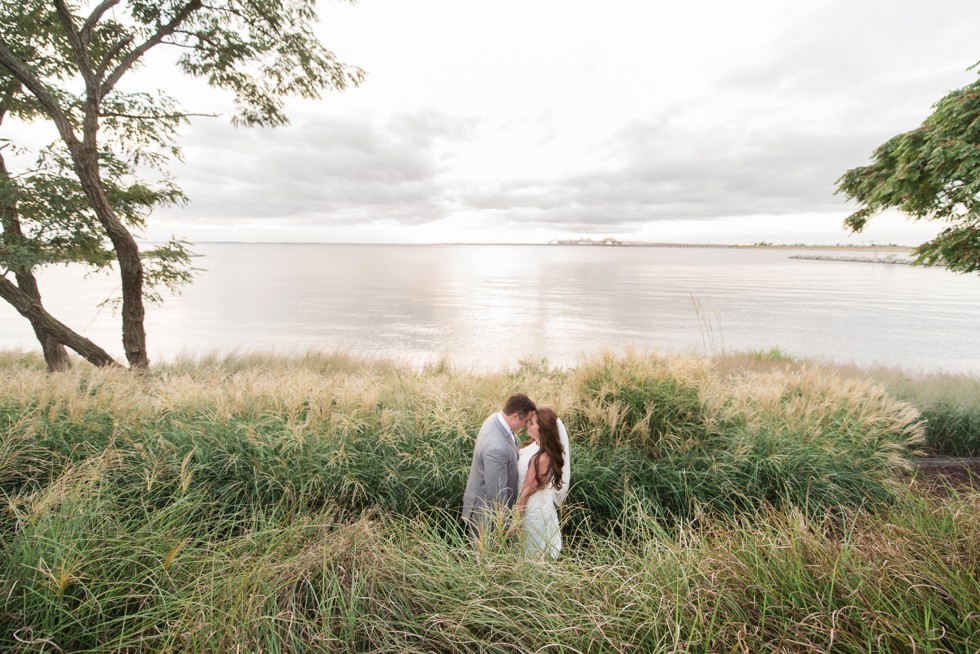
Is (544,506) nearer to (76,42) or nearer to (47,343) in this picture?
(76,42)

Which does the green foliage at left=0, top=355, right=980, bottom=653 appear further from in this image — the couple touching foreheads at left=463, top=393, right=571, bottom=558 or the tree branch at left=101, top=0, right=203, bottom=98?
the tree branch at left=101, top=0, right=203, bottom=98

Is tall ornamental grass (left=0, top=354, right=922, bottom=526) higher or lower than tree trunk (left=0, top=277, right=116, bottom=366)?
lower

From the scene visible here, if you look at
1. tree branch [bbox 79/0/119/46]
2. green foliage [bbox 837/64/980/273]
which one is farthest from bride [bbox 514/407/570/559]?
tree branch [bbox 79/0/119/46]

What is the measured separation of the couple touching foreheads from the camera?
356 centimetres

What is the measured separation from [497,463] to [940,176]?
8.45 metres

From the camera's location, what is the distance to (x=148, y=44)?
7.86 meters

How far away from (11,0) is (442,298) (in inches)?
1408

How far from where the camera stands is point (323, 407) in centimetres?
525

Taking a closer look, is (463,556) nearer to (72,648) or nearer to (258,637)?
(258,637)

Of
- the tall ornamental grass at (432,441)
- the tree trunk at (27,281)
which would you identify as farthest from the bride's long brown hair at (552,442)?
the tree trunk at (27,281)

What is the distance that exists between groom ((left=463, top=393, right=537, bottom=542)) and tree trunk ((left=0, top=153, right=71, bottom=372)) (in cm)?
887

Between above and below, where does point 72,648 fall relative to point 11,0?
below

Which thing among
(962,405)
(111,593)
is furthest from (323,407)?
(962,405)

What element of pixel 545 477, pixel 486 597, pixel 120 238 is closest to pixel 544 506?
pixel 545 477
